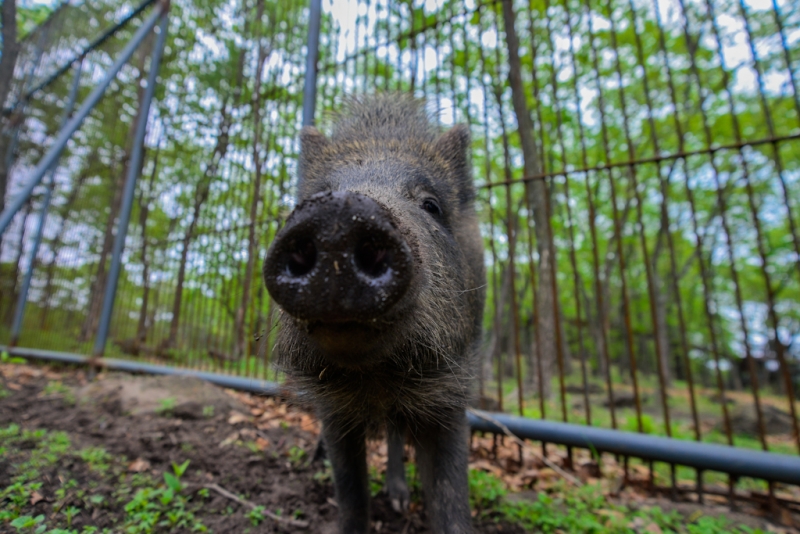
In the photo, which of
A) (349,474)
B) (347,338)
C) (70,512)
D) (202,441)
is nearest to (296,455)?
(202,441)

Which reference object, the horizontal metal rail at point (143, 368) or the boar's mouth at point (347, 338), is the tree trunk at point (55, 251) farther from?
the boar's mouth at point (347, 338)

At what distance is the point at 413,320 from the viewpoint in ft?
4.76

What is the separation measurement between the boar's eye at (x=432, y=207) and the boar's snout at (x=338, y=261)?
1012 mm

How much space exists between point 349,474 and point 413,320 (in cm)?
124

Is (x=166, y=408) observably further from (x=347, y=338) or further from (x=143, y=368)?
(x=347, y=338)

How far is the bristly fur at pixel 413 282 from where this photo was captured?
1543 mm

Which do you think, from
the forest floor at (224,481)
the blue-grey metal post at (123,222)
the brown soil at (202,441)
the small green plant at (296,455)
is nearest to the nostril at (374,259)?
the forest floor at (224,481)

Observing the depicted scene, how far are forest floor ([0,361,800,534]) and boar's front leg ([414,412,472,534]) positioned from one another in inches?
21.1

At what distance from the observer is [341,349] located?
1.28m

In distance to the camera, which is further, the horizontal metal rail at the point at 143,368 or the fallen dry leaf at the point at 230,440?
the horizontal metal rail at the point at 143,368

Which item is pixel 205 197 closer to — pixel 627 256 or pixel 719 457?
pixel 719 457

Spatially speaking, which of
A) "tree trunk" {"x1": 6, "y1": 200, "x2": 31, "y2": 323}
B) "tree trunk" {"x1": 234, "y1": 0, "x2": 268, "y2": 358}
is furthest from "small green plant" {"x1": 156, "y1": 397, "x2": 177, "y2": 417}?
"tree trunk" {"x1": 6, "y1": 200, "x2": 31, "y2": 323}

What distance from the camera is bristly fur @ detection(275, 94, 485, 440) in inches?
60.7

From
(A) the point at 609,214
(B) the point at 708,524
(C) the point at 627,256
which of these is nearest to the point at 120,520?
(B) the point at 708,524
